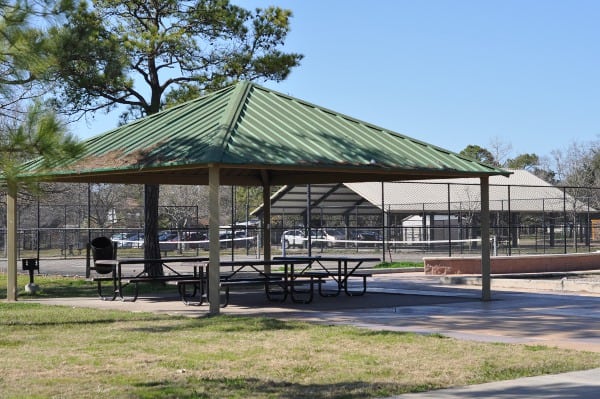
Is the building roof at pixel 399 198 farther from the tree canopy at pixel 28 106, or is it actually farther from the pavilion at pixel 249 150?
the tree canopy at pixel 28 106

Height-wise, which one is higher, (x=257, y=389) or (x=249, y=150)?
(x=249, y=150)

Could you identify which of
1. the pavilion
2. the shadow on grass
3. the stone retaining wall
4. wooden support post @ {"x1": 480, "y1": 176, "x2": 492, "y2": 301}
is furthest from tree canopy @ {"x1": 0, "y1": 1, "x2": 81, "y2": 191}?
the stone retaining wall

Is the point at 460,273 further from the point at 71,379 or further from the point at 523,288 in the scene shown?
the point at 71,379

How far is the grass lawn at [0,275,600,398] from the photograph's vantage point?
30.2 feet

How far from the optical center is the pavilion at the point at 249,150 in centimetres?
1628

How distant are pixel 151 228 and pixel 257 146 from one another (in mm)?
9519

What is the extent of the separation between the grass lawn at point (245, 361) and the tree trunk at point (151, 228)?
10.6 meters

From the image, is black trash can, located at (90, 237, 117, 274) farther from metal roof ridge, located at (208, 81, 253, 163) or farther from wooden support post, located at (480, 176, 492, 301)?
wooden support post, located at (480, 176, 492, 301)

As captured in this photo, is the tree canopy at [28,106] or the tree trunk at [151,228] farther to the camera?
the tree trunk at [151,228]

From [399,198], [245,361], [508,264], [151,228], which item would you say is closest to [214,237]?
[245,361]

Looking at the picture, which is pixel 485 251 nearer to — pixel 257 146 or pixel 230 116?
A: pixel 257 146

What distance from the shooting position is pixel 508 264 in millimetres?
29281

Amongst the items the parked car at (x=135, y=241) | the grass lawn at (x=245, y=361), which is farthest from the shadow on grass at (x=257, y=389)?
the parked car at (x=135, y=241)

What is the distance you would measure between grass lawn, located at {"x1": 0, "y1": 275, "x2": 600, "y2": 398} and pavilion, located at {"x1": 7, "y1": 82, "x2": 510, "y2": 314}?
2.64 meters
